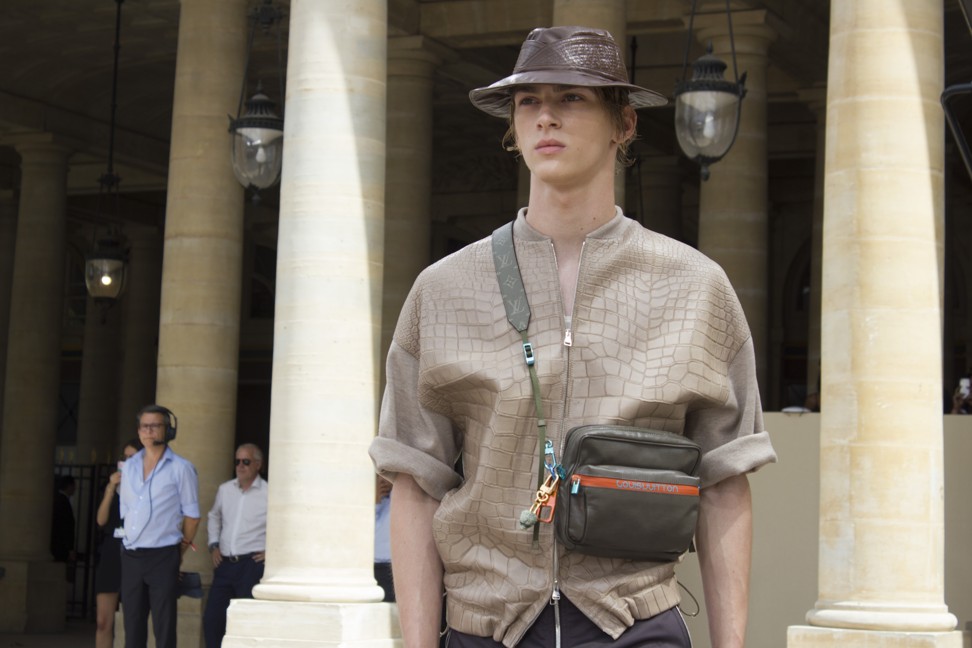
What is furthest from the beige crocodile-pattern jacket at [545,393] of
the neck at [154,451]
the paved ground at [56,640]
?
the paved ground at [56,640]

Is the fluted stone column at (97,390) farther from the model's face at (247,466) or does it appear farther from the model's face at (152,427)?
the model's face at (152,427)

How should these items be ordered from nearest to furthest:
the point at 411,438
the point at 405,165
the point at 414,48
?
the point at 411,438 < the point at 414,48 < the point at 405,165

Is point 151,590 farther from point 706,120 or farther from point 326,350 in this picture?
point 706,120

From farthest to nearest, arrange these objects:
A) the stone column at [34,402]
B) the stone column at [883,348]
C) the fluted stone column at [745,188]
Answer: the stone column at [34,402] → the fluted stone column at [745,188] → the stone column at [883,348]

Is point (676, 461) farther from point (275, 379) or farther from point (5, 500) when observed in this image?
point (5, 500)

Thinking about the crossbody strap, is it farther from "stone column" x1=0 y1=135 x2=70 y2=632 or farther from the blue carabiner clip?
"stone column" x1=0 y1=135 x2=70 y2=632

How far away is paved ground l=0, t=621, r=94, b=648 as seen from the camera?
21.0 m

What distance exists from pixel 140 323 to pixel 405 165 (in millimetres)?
15411

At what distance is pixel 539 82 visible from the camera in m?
3.08

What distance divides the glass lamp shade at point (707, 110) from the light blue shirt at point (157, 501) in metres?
4.55

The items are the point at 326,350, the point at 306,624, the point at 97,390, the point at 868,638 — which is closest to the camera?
the point at 868,638

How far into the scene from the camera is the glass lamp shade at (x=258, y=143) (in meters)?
14.8

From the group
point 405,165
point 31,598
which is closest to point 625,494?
point 405,165

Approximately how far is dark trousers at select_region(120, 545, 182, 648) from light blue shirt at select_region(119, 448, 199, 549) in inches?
4.0
